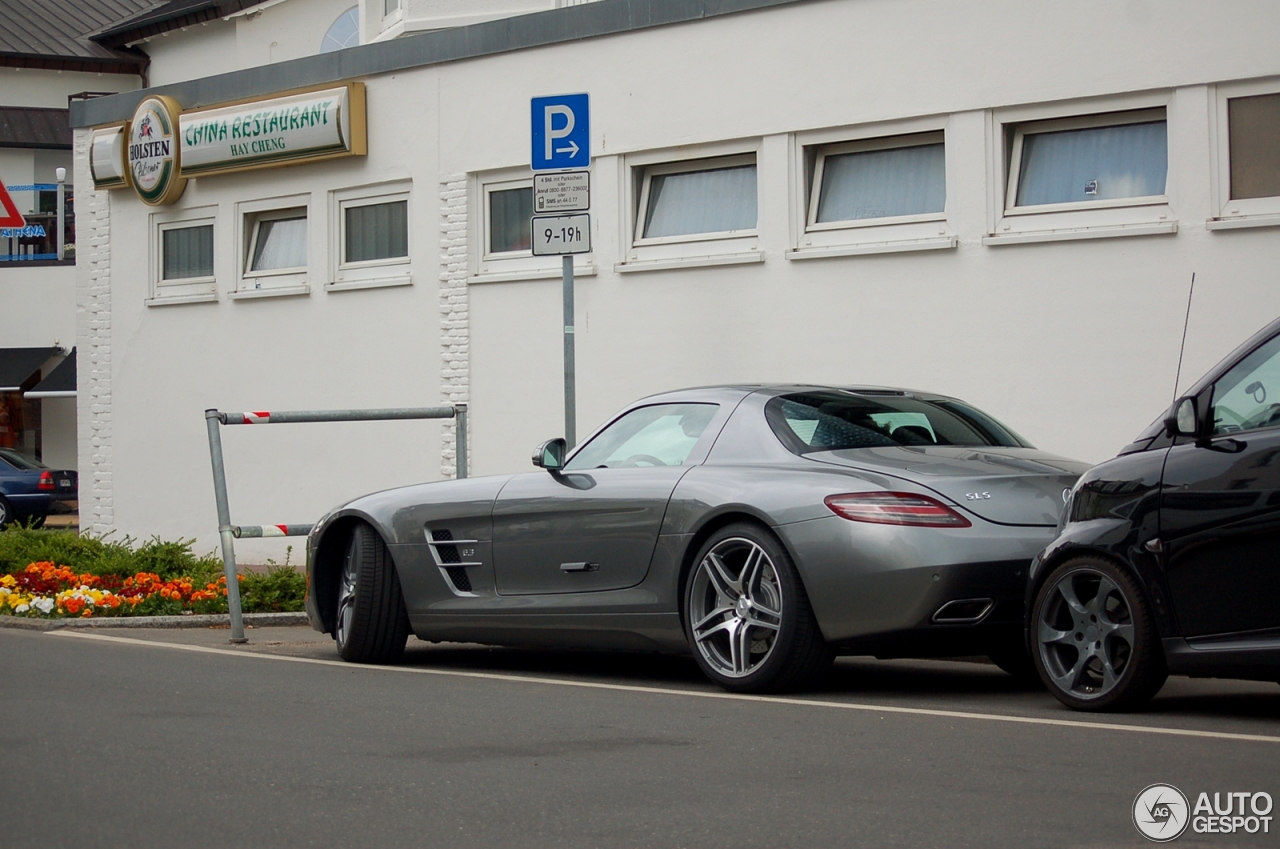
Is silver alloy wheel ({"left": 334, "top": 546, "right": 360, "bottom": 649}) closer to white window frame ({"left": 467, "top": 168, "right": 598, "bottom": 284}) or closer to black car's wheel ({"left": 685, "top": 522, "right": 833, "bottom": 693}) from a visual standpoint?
black car's wheel ({"left": 685, "top": 522, "right": 833, "bottom": 693})

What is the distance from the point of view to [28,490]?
101 feet

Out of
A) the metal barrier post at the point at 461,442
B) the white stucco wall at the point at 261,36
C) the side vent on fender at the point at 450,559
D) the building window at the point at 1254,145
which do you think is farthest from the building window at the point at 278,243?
the white stucco wall at the point at 261,36

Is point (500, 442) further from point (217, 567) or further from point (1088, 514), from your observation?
point (1088, 514)

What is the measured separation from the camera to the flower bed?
1185 cm

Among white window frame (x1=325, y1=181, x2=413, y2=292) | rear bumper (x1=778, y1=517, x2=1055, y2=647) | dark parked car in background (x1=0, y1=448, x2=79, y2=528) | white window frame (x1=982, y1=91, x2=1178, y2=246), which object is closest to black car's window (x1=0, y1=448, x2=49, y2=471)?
dark parked car in background (x1=0, y1=448, x2=79, y2=528)

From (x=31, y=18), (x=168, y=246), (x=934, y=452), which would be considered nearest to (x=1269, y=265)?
(x=934, y=452)

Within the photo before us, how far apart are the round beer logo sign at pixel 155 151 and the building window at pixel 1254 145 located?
11281 mm

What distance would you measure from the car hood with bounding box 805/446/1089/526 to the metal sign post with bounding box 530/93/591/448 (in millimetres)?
3904

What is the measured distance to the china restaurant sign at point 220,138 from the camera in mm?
16688

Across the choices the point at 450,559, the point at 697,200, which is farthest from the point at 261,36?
the point at 450,559

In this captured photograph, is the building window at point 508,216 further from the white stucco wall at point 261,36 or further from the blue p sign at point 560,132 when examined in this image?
the white stucco wall at point 261,36

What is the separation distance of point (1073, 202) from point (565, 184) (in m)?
3.62

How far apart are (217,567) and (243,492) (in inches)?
160

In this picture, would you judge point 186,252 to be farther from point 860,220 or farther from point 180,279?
point 860,220
